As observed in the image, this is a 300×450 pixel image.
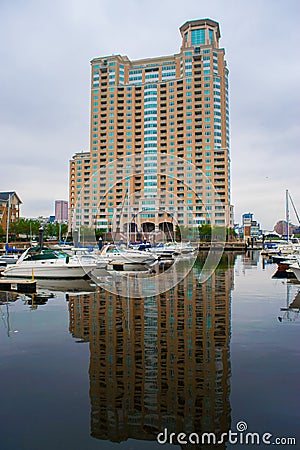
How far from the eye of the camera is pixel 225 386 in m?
7.75

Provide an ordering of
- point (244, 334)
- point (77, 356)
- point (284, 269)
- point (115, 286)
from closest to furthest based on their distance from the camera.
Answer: point (77, 356) < point (244, 334) < point (115, 286) < point (284, 269)

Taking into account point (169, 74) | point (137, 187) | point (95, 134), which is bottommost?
point (137, 187)

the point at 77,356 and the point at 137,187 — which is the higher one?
the point at 137,187

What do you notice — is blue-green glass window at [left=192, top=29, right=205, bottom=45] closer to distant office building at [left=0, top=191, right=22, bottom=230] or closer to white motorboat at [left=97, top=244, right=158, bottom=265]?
distant office building at [left=0, top=191, right=22, bottom=230]

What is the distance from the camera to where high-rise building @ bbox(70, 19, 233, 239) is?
367 ft

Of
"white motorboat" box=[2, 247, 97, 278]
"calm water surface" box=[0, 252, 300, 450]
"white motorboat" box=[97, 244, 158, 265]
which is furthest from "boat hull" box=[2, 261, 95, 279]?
"calm water surface" box=[0, 252, 300, 450]

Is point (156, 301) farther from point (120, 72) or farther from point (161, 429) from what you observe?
point (120, 72)

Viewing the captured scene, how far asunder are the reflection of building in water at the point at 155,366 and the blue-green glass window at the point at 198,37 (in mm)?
137152

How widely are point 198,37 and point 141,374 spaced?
479 feet

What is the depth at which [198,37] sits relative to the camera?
134500 mm

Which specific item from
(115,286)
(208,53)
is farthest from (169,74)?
(115,286)

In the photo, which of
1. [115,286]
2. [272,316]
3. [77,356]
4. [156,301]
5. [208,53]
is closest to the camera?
[77,356]

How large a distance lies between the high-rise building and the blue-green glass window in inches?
14.3

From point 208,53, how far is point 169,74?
1526 centimetres
